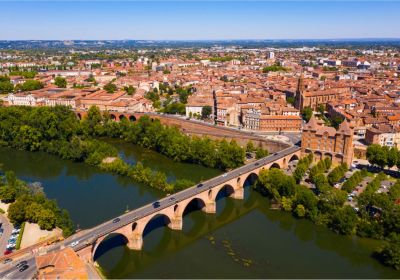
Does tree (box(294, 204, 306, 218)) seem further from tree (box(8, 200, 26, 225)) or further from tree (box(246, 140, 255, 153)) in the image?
tree (box(8, 200, 26, 225))

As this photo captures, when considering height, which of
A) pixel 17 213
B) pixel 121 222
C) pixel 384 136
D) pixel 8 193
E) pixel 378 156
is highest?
pixel 384 136

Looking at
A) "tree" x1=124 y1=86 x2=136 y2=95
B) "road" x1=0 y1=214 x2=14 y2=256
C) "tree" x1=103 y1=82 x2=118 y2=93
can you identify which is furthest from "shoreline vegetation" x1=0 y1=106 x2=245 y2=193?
"tree" x1=124 y1=86 x2=136 y2=95

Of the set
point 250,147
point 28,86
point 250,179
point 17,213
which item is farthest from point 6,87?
point 250,179

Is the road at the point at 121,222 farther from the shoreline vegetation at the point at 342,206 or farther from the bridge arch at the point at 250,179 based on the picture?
the shoreline vegetation at the point at 342,206

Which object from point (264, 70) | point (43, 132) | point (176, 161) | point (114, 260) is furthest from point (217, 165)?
point (264, 70)

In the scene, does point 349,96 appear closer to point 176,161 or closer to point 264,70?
point 176,161

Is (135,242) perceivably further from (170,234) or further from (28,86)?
(28,86)
